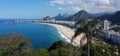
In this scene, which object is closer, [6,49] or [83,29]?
[6,49]

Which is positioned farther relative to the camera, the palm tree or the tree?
the palm tree

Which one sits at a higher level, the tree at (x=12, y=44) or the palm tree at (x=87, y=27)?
the palm tree at (x=87, y=27)

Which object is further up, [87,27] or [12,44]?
[87,27]

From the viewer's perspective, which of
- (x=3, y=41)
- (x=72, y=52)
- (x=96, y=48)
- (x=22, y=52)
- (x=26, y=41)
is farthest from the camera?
(x=96, y=48)

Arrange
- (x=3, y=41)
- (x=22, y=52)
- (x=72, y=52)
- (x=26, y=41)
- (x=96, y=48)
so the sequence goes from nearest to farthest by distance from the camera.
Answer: (x=3, y=41)
(x=22, y=52)
(x=26, y=41)
(x=72, y=52)
(x=96, y=48)

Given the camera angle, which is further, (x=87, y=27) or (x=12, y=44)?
(x=87, y=27)

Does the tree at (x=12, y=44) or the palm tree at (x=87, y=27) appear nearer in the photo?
the tree at (x=12, y=44)

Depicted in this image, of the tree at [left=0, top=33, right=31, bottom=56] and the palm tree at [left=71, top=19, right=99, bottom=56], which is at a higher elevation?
the palm tree at [left=71, top=19, right=99, bottom=56]

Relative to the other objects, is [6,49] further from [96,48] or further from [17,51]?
[96,48]

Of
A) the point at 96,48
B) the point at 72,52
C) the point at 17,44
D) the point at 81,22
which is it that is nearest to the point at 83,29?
the point at 81,22

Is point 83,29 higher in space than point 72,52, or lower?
higher

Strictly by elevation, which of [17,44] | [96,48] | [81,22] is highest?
[81,22]
